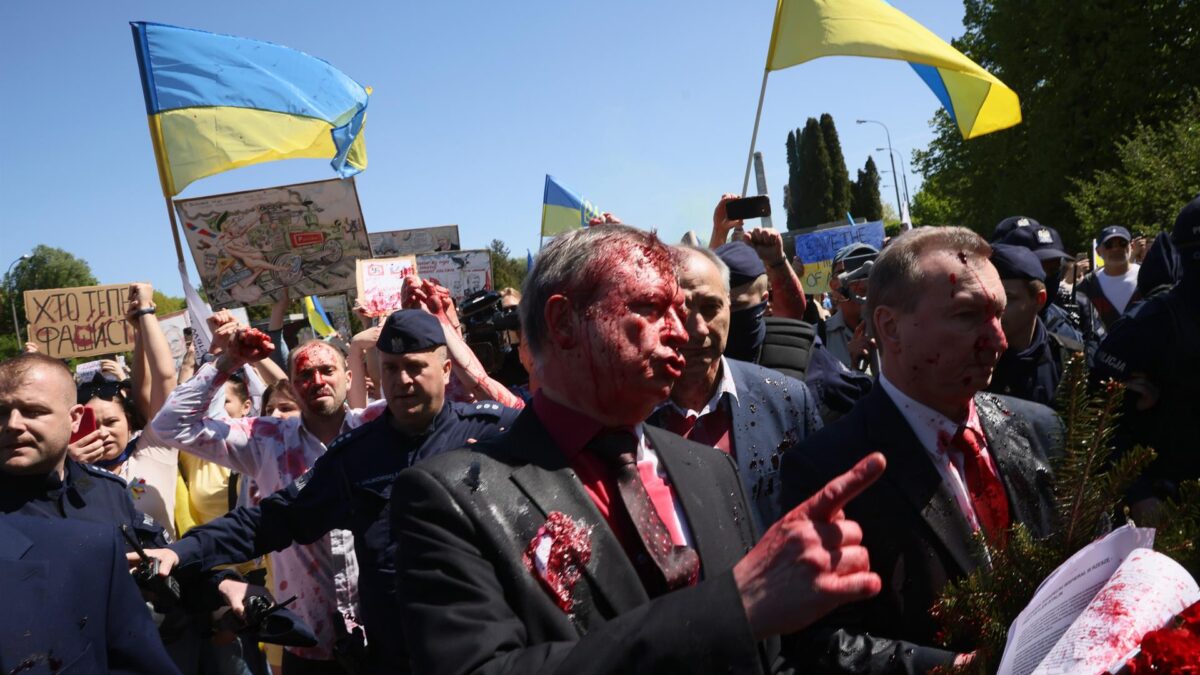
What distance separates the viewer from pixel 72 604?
8.43 feet

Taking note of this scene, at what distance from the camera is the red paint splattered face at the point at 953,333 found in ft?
8.57

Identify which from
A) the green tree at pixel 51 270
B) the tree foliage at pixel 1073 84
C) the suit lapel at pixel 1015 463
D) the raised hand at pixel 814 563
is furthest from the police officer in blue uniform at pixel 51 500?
the green tree at pixel 51 270

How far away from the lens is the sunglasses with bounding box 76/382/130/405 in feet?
18.1

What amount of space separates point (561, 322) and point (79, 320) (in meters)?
10.2

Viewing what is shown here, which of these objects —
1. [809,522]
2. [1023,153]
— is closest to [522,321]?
[809,522]

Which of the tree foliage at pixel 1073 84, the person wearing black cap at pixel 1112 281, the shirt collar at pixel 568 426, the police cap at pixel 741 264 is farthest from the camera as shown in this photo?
the tree foliage at pixel 1073 84

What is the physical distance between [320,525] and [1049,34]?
33.5 m

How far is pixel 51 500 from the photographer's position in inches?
145

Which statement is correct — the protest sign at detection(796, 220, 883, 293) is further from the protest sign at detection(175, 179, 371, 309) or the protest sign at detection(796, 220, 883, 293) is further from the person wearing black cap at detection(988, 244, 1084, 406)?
the person wearing black cap at detection(988, 244, 1084, 406)

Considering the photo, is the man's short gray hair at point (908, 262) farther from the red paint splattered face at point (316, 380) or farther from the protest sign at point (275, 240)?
the protest sign at point (275, 240)

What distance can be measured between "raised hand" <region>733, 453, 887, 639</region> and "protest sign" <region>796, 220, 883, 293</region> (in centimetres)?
1256

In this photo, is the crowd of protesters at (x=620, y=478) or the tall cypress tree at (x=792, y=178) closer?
the crowd of protesters at (x=620, y=478)

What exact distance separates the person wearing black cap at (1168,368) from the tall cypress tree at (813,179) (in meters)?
76.1

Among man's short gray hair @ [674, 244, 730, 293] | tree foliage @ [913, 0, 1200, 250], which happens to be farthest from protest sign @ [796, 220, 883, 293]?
tree foliage @ [913, 0, 1200, 250]
